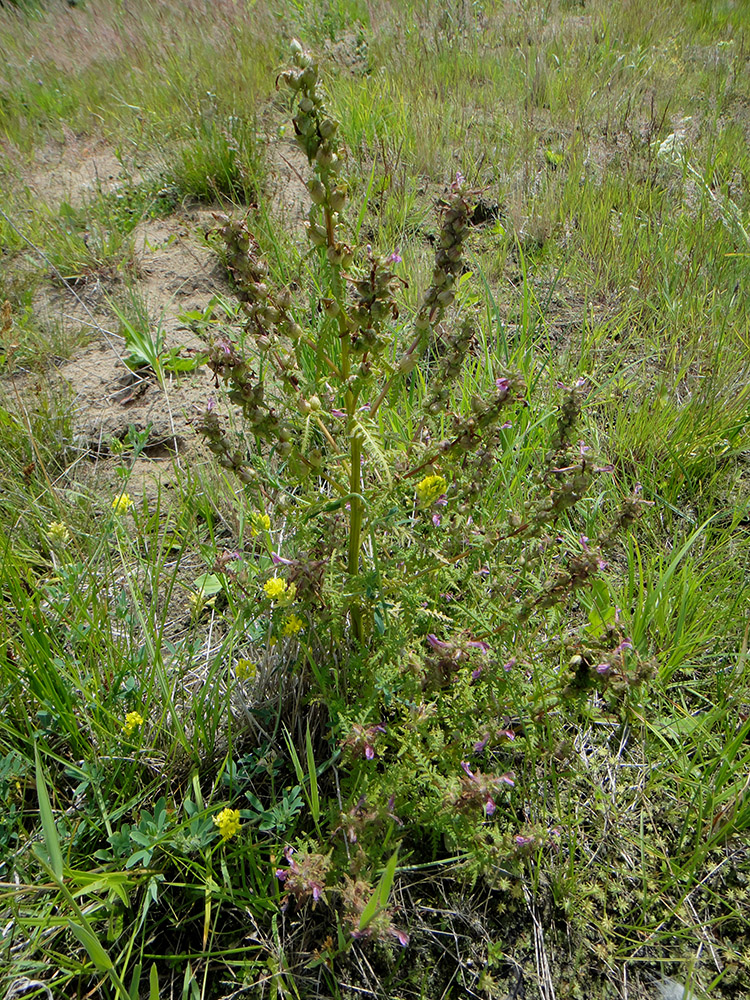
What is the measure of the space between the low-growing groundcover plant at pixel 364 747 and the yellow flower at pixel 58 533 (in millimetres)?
214

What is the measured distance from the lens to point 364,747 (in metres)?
1.38

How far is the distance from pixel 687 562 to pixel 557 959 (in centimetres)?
120

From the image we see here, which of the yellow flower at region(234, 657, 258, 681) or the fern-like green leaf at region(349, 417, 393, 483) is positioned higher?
the fern-like green leaf at region(349, 417, 393, 483)

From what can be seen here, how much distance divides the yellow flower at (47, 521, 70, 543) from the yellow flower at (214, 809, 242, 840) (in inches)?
42.7

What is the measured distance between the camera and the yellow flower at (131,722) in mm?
1586

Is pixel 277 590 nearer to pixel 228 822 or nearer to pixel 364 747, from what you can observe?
pixel 364 747

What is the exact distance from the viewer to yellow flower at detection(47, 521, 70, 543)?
2.04 m

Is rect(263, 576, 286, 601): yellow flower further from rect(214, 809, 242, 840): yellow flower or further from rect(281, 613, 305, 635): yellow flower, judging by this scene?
rect(214, 809, 242, 840): yellow flower

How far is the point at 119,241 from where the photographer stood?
3.50m

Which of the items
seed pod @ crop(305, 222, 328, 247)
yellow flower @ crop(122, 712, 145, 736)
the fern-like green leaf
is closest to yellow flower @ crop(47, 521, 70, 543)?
yellow flower @ crop(122, 712, 145, 736)

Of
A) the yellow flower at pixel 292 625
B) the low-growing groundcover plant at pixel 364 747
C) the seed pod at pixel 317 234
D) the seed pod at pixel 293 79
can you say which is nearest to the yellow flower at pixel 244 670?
the low-growing groundcover plant at pixel 364 747

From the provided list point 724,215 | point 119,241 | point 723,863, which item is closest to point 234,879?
point 723,863

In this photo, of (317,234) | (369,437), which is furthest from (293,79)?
(369,437)

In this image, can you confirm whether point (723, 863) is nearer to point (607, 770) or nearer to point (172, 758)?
point (607, 770)
